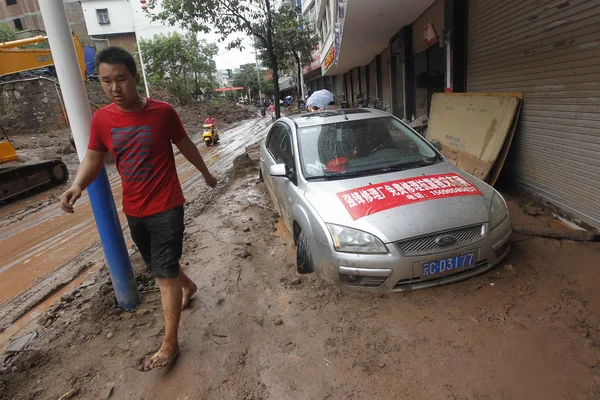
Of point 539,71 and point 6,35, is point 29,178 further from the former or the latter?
point 6,35

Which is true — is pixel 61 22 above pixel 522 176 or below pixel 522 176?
above

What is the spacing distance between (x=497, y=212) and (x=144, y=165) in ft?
9.10

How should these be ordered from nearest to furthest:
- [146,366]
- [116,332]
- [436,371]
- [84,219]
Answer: [436,371] → [146,366] → [116,332] → [84,219]

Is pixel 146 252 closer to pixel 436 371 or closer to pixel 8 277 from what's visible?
pixel 436 371

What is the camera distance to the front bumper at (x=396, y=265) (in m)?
2.80

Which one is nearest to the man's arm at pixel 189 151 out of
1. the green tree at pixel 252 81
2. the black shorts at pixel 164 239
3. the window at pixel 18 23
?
the black shorts at pixel 164 239

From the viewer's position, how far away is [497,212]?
3.12 m

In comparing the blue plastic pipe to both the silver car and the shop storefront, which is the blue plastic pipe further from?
the shop storefront

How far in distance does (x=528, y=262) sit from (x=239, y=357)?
2659mm

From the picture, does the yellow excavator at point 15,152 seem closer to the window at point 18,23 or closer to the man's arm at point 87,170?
the man's arm at point 87,170

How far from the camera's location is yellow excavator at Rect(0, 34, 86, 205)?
842cm

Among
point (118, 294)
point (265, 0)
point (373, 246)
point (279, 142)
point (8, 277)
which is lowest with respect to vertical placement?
point (8, 277)

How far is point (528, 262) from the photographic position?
336cm

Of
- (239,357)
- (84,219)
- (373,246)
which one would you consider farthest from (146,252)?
(84,219)
